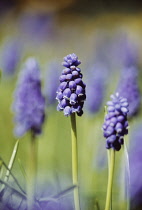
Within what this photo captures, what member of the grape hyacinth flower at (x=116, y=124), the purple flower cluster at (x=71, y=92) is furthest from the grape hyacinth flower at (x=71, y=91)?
the grape hyacinth flower at (x=116, y=124)

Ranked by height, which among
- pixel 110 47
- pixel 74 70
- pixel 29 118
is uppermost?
pixel 110 47

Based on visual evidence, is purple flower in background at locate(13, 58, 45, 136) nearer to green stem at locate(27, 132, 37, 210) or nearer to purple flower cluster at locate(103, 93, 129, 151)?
green stem at locate(27, 132, 37, 210)

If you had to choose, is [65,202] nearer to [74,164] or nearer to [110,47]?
[74,164]

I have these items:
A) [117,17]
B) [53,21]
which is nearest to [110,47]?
[117,17]

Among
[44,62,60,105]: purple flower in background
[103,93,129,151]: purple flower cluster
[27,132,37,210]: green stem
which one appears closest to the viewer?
[103,93,129,151]: purple flower cluster

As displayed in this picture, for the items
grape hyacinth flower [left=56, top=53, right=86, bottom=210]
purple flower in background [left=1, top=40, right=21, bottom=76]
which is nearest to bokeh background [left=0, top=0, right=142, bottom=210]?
purple flower in background [left=1, top=40, right=21, bottom=76]
